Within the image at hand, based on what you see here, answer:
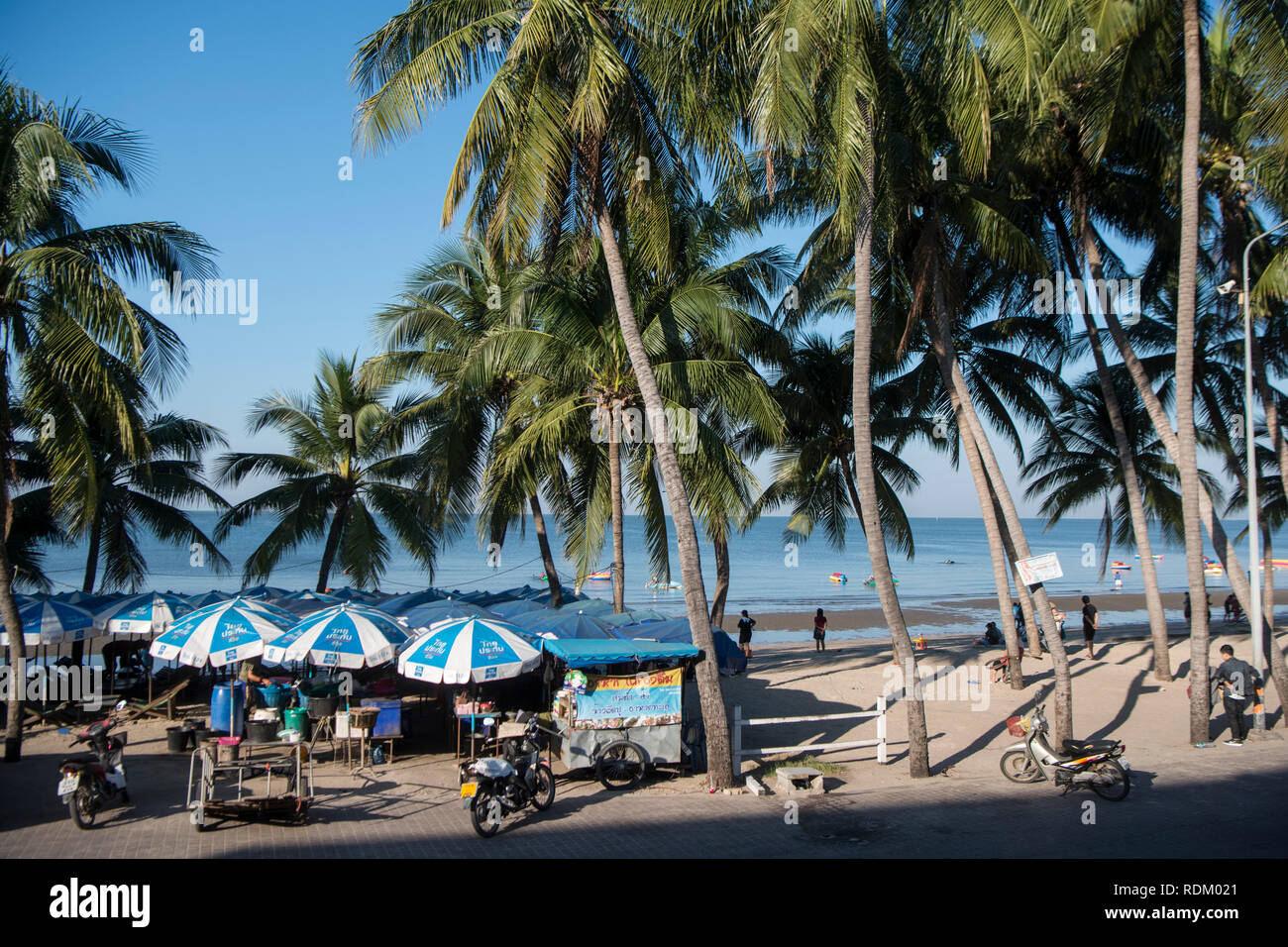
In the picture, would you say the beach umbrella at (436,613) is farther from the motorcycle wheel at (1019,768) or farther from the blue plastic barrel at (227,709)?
the motorcycle wheel at (1019,768)

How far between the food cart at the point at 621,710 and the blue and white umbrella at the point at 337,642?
281 centimetres

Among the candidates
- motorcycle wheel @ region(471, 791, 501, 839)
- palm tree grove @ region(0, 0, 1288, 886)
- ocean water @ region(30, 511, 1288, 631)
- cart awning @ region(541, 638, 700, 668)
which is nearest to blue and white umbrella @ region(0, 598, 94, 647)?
palm tree grove @ region(0, 0, 1288, 886)

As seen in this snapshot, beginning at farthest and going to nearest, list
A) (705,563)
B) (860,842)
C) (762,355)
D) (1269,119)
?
(705,563) < (762,355) < (1269,119) < (860,842)

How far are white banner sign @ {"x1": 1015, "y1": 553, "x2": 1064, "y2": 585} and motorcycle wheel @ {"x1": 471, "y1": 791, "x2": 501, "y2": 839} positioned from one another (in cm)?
813

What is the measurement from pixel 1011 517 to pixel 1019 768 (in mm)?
4107

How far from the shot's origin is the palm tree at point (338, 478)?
24156 millimetres

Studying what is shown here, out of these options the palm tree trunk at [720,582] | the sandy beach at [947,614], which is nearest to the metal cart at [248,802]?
the palm tree trunk at [720,582]

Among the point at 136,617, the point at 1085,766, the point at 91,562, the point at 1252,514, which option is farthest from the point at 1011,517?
the point at 91,562

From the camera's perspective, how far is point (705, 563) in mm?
87312

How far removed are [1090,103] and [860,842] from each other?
13189 millimetres

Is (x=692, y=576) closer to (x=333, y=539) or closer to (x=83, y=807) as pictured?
(x=83, y=807)

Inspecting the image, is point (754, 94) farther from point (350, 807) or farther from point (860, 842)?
point (350, 807)

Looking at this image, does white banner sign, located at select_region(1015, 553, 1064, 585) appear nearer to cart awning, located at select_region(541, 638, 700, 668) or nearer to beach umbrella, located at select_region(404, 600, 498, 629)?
cart awning, located at select_region(541, 638, 700, 668)
